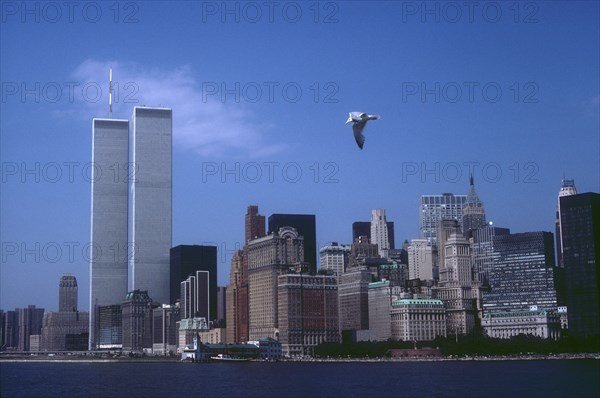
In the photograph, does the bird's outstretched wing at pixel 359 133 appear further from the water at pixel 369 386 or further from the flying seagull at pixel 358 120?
the water at pixel 369 386

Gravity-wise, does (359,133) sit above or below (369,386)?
above

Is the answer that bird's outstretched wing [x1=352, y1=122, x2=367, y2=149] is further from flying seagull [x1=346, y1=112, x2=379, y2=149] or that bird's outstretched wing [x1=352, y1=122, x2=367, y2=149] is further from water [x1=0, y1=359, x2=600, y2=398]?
water [x1=0, y1=359, x2=600, y2=398]

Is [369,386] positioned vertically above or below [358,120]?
below

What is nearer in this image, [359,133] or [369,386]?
[359,133]

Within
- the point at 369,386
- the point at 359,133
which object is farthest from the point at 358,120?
the point at 369,386

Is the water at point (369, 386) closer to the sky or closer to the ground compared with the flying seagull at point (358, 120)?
closer to the ground

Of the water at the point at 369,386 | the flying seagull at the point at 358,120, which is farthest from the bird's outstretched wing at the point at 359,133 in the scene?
the water at the point at 369,386

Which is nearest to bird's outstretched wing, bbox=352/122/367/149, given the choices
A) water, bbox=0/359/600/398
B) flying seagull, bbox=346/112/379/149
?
flying seagull, bbox=346/112/379/149

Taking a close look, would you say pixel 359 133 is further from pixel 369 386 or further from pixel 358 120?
pixel 369 386

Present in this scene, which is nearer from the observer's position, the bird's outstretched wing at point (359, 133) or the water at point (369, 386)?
the bird's outstretched wing at point (359, 133)
